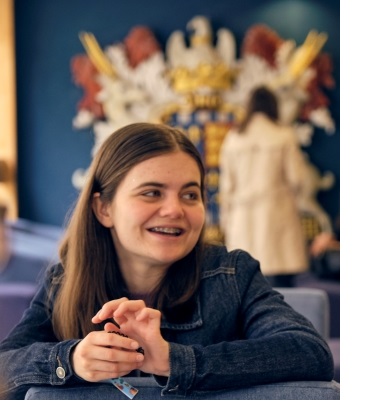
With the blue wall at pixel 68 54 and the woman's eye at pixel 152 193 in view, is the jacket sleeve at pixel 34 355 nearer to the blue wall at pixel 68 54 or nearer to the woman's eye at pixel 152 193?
the woman's eye at pixel 152 193

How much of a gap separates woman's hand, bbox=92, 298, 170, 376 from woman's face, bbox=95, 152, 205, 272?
0.40 feet

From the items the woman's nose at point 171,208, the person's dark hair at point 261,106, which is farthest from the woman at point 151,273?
the person's dark hair at point 261,106

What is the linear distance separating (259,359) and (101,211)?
0.70 ft

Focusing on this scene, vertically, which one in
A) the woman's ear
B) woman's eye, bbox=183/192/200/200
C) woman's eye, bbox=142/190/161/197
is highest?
woman's eye, bbox=142/190/161/197

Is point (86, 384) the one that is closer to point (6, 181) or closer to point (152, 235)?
point (152, 235)

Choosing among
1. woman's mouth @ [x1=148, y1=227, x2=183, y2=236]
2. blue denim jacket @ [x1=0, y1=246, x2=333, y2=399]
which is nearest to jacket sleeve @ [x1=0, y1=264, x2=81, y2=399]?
blue denim jacket @ [x1=0, y1=246, x2=333, y2=399]

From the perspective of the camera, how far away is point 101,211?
27.0 inches

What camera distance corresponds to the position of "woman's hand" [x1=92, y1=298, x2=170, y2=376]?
1.78 feet

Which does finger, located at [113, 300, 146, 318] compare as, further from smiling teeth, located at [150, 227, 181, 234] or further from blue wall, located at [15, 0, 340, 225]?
blue wall, located at [15, 0, 340, 225]

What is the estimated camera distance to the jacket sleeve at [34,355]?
1.90 ft

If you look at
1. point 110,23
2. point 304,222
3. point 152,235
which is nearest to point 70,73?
point 110,23

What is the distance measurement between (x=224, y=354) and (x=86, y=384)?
0.11m

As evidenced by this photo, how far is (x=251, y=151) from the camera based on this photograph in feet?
5.68

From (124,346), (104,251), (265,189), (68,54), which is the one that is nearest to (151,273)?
(104,251)
